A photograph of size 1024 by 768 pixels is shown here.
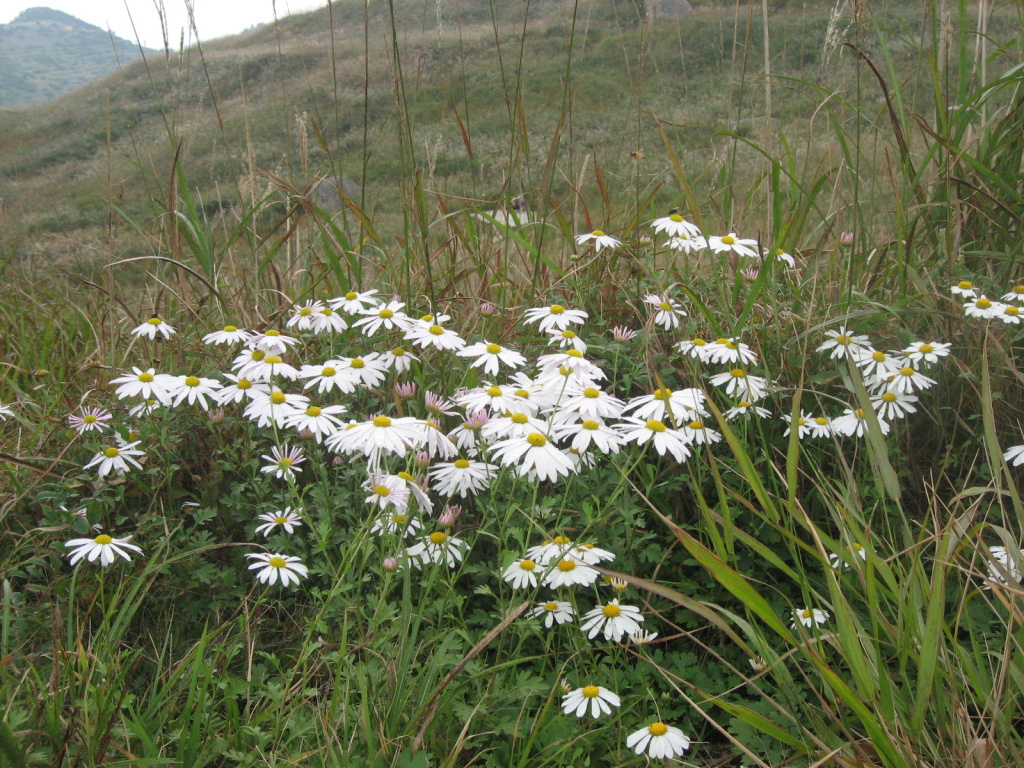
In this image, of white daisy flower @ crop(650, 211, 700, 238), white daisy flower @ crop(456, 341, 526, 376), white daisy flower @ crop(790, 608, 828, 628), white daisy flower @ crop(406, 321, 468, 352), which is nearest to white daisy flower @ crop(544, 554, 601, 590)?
white daisy flower @ crop(790, 608, 828, 628)

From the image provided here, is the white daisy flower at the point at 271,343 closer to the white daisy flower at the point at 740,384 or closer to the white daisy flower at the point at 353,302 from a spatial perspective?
the white daisy flower at the point at 353,302

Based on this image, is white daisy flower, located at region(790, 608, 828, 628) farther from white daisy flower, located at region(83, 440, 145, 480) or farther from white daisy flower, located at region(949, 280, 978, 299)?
white daisy flower, located at region(83, 440, 145, 480)

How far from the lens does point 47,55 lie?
470 feet

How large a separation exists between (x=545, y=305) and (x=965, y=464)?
1148 mm

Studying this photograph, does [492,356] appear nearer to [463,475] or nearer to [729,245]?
[463,475]

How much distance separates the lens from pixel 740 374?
1727mm

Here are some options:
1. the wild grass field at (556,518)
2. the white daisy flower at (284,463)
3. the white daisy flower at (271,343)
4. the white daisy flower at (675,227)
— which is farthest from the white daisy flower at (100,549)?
the white daisy flower at (675,227)

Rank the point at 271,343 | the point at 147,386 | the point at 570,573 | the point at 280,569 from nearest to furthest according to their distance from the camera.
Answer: the point at 570,573, the point at 280,569, the point at 147,386, the point at 271,343

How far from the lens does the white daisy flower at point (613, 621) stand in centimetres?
134

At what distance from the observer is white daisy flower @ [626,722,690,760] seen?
116 cm

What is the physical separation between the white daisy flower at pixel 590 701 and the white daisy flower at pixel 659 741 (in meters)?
0.06

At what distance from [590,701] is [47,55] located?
589 feet

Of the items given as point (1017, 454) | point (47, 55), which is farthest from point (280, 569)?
point (47, 55)

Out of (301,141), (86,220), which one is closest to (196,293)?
(301,141)
